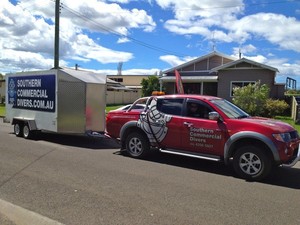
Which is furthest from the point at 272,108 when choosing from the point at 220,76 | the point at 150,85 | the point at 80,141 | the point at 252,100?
the point at 150,85

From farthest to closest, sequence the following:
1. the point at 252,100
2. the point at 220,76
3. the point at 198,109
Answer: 1. the point at 220,76
2. the point at 252,100
3. the point at 198,109

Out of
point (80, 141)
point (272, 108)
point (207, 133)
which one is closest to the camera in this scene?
point (207, 133)

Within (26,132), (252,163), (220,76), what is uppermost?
(220,76)

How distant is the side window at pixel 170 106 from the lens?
29.6ft

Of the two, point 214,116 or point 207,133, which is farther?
point 207,133

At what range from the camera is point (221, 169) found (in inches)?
338

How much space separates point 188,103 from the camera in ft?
29.3

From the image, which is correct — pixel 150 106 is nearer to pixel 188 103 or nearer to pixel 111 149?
pixel 188 103

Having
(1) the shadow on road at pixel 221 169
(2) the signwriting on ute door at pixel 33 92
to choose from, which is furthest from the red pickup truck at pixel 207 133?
(2) the signwriting on ute door at pixel 33 92

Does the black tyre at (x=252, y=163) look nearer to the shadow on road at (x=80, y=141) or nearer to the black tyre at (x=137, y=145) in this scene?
the black tyre at (x=137, y=145)

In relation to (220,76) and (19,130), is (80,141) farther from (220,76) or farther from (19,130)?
(220,76)

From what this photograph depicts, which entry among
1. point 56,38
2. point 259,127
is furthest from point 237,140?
point 56,38

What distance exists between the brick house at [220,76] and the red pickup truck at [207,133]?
67.6ft

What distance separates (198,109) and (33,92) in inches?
271
